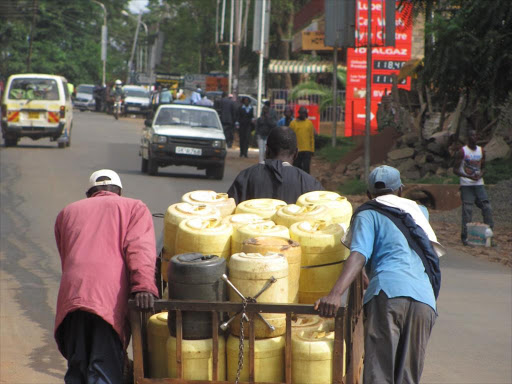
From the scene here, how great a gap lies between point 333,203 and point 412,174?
47.3 feet

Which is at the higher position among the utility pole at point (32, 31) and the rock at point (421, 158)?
the utility pole at point (32, 31)

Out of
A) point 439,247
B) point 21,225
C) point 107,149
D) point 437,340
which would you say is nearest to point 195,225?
point 439,247

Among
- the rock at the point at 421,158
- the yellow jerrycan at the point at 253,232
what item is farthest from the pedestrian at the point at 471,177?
the yellow jerrycan at the point at 253,232

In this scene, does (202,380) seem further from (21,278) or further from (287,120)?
(287,120)

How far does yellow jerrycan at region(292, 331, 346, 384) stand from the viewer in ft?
14.2

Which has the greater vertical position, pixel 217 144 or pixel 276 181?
pixel 276 181

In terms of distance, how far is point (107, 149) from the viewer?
91.1ft

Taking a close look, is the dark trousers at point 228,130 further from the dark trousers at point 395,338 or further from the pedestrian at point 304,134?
the dark trousers at point 395,338

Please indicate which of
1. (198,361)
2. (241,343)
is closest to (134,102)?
(198,361)

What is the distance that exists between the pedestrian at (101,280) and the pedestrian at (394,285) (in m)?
1.09

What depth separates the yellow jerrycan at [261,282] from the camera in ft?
14.6

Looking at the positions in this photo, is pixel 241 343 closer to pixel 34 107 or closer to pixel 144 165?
pixel 144 165

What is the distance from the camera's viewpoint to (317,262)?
487 centimetres

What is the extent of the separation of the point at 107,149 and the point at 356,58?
850cm
